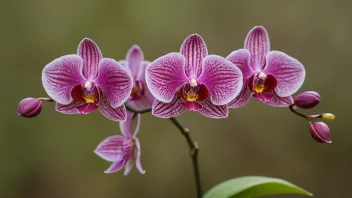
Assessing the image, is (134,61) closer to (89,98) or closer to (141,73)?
(141,73)

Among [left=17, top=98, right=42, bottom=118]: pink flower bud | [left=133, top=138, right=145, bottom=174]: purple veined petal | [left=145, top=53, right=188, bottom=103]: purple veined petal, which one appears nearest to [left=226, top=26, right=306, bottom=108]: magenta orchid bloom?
[left=145, top=53, right=188, bottom=103]: purple veined petal

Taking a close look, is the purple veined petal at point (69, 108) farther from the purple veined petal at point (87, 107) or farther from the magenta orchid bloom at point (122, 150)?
the magenta orchid bloom at point (122, 150)

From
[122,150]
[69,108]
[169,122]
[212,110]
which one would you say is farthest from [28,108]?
[169,122]

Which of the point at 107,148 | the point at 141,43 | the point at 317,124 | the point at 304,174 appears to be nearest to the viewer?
the point at 317,124

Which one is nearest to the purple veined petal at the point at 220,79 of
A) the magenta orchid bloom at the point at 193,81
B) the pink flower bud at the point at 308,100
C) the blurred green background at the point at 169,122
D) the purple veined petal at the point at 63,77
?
the magenta orchid bloom at the point at 193,81

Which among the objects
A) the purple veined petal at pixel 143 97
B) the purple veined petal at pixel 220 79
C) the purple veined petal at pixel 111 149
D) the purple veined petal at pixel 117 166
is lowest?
the purple veined petal at pixel 117 166
